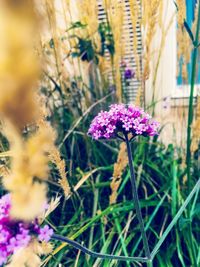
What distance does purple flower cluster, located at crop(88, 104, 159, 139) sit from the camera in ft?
2.07

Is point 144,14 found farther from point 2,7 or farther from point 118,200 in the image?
point 2,7

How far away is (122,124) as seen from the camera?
64 cm

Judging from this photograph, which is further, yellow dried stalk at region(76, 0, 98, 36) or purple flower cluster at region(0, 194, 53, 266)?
yellow dried stalk at region(76, 0, 98, 36)

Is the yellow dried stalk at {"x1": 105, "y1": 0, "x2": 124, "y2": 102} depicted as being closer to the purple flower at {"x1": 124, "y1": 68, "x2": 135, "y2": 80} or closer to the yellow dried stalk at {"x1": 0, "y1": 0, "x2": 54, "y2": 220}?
the purple flower at {"x1": 124, "y1": 68, "x2": 135, "y2": 80}

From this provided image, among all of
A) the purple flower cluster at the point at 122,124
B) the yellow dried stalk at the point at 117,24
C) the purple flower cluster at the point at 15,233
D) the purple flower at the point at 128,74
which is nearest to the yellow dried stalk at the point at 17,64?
the purple flower cluster at the point at 15,233

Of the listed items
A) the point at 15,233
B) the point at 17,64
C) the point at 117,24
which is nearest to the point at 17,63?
the point at 17,64

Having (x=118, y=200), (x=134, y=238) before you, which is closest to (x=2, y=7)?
(x=134, y=238)

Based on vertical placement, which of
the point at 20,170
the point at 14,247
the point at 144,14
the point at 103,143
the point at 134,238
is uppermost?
the point at 144,14

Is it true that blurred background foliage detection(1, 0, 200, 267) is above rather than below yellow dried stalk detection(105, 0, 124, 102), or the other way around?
below

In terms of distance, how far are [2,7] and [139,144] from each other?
1.11 metres

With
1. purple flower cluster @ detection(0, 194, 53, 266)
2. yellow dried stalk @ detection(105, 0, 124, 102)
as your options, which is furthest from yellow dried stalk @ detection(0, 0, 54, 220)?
yellow dried stalk @ detection(105, 0, 124, 102)

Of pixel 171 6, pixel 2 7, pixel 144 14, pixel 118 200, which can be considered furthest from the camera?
pixel 171 6

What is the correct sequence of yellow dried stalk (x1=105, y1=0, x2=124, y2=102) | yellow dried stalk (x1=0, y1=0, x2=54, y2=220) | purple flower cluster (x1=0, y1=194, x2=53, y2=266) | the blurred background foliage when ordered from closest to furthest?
yellow dried stalk (x1=0, y1=0, x2=54, y2=220)
purple flower cluster (x1=0, y1=194, x2=53, y2=266)
the blurred background foliage
yellow dried stalk (x1=105, y1=0, x2=124, y2=102)

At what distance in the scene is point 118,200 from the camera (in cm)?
122
